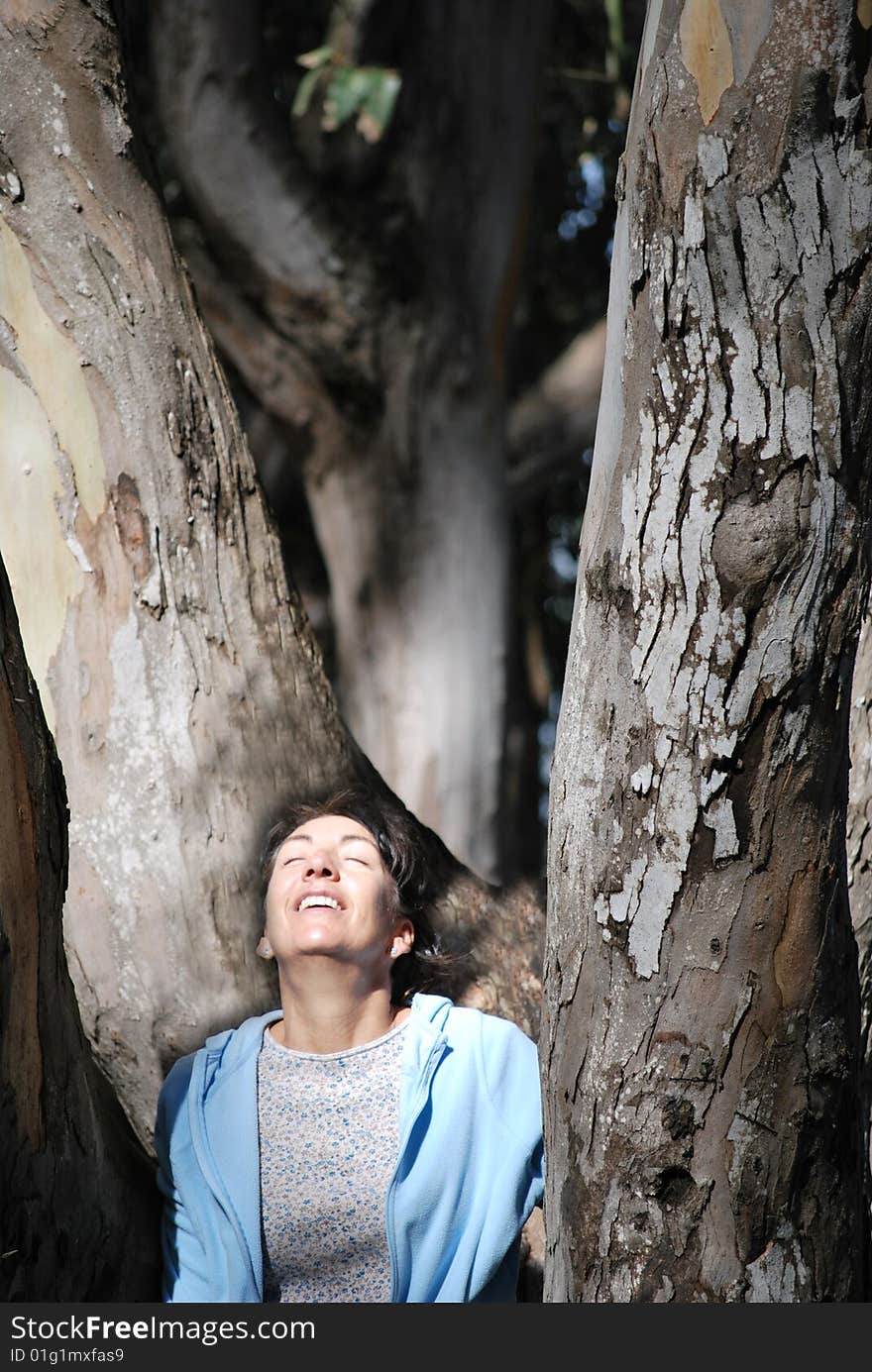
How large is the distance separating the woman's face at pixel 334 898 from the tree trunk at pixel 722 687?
75 centimetres

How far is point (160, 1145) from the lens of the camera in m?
2.27

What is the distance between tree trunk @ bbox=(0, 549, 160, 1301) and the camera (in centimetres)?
166

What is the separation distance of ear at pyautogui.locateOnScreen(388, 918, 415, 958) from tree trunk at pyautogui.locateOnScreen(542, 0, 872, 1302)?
2.81 ft

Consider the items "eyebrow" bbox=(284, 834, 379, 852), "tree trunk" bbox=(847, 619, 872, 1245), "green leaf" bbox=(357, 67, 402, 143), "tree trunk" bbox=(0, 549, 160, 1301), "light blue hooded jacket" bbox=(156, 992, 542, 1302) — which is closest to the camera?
"tree trunk" bbox=(0, 549, 160, 1301)

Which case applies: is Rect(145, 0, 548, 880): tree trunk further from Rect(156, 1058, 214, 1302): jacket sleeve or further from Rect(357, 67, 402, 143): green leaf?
Rect(156, 1058, 214, 1302): jacket sleeve

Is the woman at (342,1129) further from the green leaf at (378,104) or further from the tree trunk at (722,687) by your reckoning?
the green leaf at (378,104)

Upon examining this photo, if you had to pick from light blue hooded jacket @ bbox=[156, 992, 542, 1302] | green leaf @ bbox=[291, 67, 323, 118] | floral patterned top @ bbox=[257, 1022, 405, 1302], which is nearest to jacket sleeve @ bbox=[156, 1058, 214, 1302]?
Answer: light blue hooded jacket @ bbox=[156, 992, 542, 1302]

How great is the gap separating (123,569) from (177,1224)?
1.08 meters

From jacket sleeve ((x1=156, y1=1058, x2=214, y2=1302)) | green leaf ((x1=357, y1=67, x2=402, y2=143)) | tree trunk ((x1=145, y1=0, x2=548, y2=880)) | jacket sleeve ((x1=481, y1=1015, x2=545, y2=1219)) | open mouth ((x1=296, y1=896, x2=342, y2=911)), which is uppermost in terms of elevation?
green leaf ((x1=357, y1=67, x2=402, y2=143))

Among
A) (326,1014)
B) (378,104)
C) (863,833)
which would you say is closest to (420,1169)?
(326,1014)

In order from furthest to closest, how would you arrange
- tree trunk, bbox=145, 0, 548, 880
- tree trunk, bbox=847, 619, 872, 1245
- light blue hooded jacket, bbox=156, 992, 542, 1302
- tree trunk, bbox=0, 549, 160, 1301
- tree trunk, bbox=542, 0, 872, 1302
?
tree trunk, bbox=145, 0, 548, 880, tree trunk, bbox=847, 619, 872, 1245, light blue hooded jacket, bbox=156, 992, 542, 1302, tree trunk, bbox=0, 549, 160, 1301, tree trunk, bbox=542, 0, 872, 1302

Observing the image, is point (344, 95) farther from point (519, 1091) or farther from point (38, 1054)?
point (38, 1054)

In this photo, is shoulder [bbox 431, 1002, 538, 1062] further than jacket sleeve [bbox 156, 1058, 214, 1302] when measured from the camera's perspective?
Yes

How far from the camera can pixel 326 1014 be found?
2369 mm
